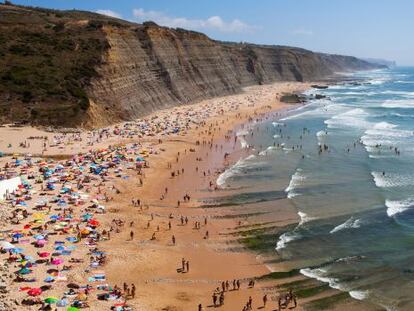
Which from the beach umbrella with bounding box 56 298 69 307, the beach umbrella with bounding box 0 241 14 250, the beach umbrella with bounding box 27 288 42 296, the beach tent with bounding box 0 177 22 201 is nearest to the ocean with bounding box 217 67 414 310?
the beach umbrella with bounding box 56 298 69 307

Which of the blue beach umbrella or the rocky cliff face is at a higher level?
the rocky cliff face

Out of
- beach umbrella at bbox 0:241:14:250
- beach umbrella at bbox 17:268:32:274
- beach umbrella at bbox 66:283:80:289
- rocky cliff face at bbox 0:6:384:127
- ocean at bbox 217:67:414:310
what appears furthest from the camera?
rocky cliff face at bbox 0:6:384:127

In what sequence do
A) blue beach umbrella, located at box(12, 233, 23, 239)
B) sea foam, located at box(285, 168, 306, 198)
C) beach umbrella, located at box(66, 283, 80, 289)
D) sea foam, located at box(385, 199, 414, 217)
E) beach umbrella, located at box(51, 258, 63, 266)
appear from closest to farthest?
1. beach umbrella, located at box(66, 283, 80, 289)
2. beach umbrella, located at box(51, 258, 63, 266)
3. blue beach umbrella, located at box(12, 233, 23, 239)
4. sea foam, located at box(385, 199, 414, 217)
5. sea foam, located at box(285, 168, 306, 198)

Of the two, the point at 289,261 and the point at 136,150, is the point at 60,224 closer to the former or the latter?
the point at 289,261

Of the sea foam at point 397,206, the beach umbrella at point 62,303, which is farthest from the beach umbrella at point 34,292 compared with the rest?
the sea foam at point 397,206

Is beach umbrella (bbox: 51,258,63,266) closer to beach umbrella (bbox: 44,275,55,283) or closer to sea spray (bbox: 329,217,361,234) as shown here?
beach umbrella (bbox: 44,275,55,283)

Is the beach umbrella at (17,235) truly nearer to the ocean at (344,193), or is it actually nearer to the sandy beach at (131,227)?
the sandy beach at (131,227)

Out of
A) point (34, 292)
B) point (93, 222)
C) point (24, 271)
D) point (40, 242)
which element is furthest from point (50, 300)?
point (93, 222)
